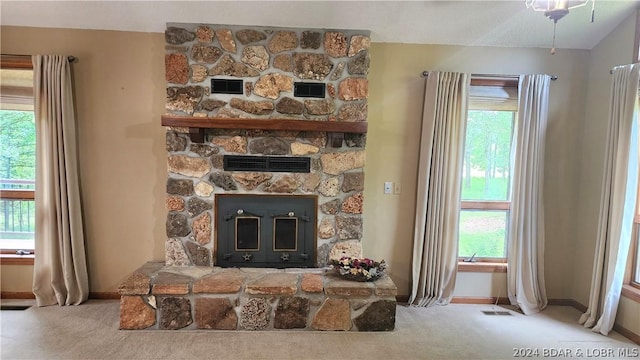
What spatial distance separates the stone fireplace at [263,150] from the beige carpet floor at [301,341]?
1.50 feet

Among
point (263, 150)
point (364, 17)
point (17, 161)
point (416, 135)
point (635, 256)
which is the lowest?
point (635, 256)

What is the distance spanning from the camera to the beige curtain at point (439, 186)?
10.8 ft

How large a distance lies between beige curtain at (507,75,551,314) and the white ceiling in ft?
1.56

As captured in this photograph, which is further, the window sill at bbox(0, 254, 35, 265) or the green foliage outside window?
the green foliage outside window

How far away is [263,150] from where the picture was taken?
127 inches

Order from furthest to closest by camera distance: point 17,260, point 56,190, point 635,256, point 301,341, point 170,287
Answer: point 17,260 < point 56,190 < point 635,256 < point 170,287 < point 301,341

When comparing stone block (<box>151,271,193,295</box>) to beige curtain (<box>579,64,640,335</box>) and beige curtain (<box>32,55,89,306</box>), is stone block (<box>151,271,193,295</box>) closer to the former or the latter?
beige curtain (<box>32,55,89,306</box>)

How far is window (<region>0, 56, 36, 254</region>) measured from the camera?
3.24m

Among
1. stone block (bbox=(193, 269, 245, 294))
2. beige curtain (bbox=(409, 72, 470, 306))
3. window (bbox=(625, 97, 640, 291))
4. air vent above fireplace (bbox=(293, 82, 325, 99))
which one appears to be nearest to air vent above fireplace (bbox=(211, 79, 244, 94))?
air vent above fireplace (bbox=(293, 82, 325, 99))

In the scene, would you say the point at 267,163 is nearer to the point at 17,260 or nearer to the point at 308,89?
the point at 308,89

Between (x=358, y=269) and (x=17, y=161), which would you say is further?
(x=17, y=161)

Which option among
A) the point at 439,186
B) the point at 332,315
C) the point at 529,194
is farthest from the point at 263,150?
the point at 529,194

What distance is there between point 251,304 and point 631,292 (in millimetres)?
2988

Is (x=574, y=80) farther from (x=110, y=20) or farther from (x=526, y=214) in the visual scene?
(x=110, y=20)
